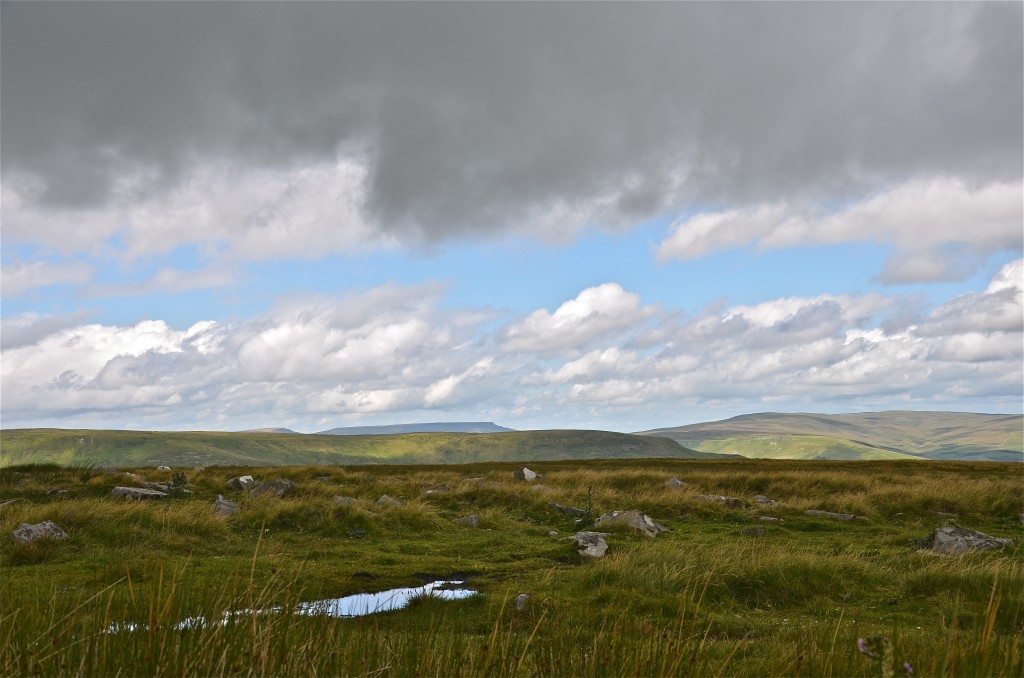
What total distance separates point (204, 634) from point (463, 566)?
915 centimetres

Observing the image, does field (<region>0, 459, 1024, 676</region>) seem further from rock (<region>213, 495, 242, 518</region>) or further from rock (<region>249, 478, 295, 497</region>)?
rock (<region>249, 478, 295, 497</region>)

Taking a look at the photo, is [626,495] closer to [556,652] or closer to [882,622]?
[882,622]

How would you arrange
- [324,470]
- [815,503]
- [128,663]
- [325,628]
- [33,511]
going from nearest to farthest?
[128,663] < [325,628] < [33,511] < [815,503] < [324,470]

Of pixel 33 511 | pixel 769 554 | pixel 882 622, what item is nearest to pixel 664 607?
pixel 882 622

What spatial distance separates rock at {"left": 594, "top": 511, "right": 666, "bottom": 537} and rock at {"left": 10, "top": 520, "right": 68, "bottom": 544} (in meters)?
11.8

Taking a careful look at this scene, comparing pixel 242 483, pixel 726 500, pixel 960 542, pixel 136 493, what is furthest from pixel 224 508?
pixel 960 542

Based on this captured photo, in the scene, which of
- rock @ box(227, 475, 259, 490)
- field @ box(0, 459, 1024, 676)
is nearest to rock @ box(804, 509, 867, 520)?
field @ box(0, 459, 1024, 676)

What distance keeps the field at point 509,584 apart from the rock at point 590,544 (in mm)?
342

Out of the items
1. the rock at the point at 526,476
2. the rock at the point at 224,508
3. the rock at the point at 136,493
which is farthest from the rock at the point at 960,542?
the rock at the point at 136,493

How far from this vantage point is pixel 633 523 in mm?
16250

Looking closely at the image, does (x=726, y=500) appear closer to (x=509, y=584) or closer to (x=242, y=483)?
(x=509, y=584)

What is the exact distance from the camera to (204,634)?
384cm

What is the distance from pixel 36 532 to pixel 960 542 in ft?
59.6

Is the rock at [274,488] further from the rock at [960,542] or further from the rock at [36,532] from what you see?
the rock at [960,542]
